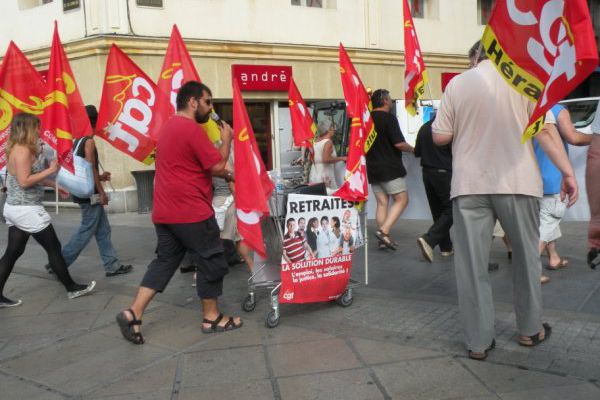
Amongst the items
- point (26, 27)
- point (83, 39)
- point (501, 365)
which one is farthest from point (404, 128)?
point (501, 365)

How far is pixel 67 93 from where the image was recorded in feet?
19.3

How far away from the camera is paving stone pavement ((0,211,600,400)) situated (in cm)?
365

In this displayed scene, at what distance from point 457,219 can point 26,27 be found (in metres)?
13.1

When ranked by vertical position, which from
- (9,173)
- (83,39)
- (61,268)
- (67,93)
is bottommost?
(61,268)

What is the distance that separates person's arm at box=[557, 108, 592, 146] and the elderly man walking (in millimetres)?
Result: 1019

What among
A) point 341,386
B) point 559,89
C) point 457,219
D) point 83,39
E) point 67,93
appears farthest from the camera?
point 83,39

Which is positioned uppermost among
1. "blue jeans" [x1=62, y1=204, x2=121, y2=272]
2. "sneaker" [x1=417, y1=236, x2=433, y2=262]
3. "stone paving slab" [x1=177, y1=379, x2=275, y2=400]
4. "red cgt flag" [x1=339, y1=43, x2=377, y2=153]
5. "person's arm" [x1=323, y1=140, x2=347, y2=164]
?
"red cgt flag" [x1=339, y1=43, x2=377, y2=153]

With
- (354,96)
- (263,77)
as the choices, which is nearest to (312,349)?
(354,96)

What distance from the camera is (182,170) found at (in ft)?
14.5

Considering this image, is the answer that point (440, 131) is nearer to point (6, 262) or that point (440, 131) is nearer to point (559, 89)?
point (559, 89)

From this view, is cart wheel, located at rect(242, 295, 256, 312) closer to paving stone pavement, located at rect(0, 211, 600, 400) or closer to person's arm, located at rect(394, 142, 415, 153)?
paving stone pavement, located at rect(0, 211, 600, 400)

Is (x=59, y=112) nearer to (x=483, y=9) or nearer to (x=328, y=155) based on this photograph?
(x=328, y=155)

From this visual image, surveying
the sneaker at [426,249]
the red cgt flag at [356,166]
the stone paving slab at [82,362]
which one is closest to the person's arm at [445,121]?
the red cgt flag at [356,166]

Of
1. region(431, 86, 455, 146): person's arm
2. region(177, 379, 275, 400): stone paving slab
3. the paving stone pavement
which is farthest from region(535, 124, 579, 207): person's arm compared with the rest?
region(177, 379, 275, 400): stone paving slab
